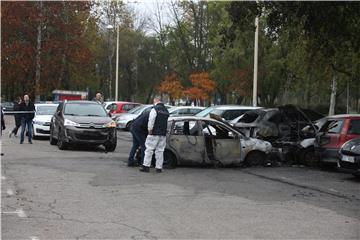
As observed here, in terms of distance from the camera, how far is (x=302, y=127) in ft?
59.7

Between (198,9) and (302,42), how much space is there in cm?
2806

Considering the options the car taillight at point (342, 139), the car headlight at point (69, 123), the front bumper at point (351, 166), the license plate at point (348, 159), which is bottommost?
the front bumper at point (351, 166)

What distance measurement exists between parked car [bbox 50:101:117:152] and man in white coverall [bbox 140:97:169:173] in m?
4.92

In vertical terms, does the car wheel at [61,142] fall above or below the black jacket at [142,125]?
below

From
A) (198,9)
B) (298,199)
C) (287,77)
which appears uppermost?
(198,9)

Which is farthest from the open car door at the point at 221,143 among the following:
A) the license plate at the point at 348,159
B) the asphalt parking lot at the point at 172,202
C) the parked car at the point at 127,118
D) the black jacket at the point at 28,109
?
the parked car at the point at 127,118

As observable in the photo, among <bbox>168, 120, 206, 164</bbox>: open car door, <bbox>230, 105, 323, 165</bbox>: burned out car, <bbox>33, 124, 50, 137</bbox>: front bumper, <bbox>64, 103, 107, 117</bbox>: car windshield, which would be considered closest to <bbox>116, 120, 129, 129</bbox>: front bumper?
<bbox>33, 124, 50, 137</bbox>: front bumper

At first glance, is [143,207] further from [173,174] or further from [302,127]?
[302,127]

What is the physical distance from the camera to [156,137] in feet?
44.3

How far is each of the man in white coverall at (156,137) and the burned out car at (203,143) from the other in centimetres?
105

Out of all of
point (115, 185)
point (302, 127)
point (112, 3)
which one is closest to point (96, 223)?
point (115, 185)

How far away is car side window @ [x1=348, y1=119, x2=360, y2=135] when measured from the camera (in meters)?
14.7

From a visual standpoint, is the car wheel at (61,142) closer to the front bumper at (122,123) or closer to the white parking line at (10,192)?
the white parking line at (10,192)

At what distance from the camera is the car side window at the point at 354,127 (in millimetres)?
14656
